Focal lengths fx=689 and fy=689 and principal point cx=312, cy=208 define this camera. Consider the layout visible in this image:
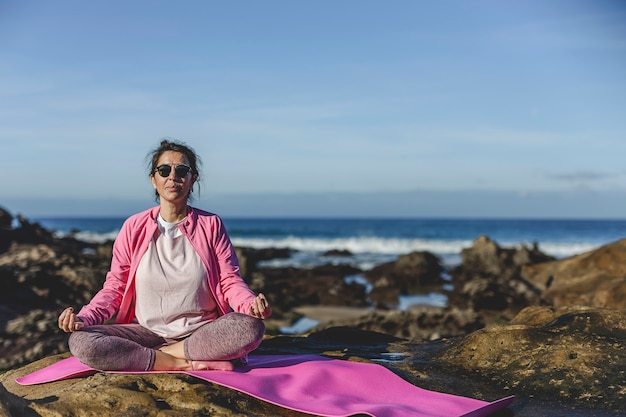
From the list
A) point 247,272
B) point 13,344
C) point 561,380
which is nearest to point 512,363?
point 561,380

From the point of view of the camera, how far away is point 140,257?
454cm

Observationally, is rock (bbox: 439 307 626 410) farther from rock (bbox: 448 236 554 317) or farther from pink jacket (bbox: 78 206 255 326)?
rock (bbox: 448 236 554 317)

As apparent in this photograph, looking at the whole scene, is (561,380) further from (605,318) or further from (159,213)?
(159,213)

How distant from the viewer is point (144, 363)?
4176mm

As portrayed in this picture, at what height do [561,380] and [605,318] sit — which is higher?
[605,318]

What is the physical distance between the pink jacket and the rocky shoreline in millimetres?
603

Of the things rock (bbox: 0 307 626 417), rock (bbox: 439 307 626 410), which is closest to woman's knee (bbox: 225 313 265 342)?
rock (bbox: 0 307 626 417)

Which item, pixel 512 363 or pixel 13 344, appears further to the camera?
pixel 13 344

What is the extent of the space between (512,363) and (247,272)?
40.6ft

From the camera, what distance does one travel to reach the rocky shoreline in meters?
3.90

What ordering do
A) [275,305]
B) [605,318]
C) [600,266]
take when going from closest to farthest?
[605,318], [600,266], [275,305]

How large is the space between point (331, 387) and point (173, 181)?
1.65 m

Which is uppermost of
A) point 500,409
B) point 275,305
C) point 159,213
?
point 159,213

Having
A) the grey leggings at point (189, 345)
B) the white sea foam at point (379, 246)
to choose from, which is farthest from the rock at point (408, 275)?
the white sea foam at point (379, 246)
